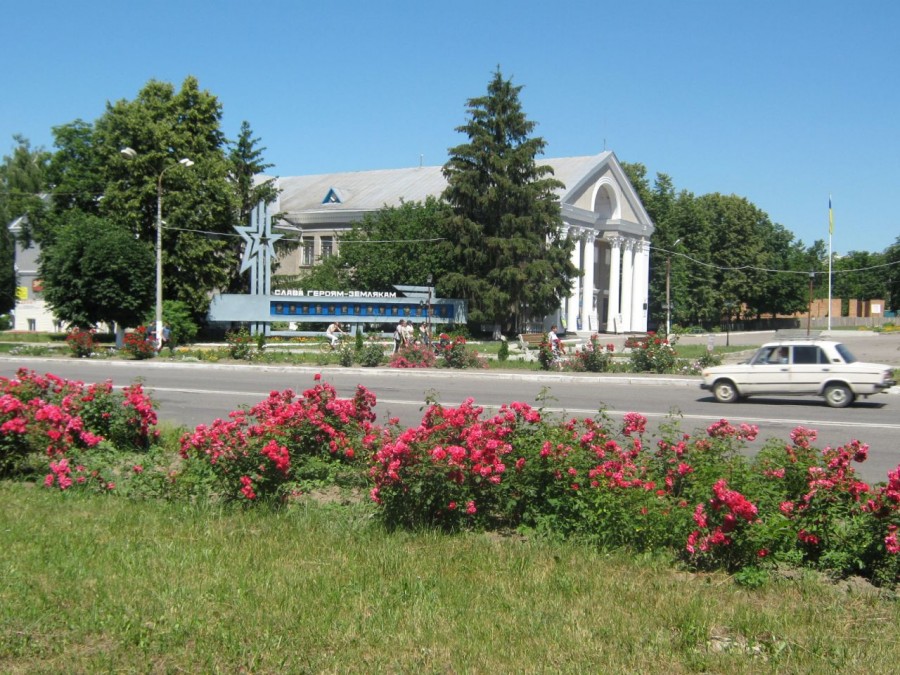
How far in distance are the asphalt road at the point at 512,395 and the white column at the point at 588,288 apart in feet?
139

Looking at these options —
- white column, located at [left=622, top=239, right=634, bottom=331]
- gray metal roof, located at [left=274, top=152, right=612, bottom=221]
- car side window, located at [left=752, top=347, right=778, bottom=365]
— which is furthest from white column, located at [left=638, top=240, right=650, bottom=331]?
car side window, located at [left=752, top=347, right=778, bottom=365]

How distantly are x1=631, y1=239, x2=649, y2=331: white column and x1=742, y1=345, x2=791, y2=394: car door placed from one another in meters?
57.1

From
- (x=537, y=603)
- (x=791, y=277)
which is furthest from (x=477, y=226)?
(x=791, y=277)

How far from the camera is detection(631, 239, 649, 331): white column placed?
76.4 metres

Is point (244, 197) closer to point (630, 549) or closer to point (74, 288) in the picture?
point (74, 288)

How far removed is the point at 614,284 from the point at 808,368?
180 feet

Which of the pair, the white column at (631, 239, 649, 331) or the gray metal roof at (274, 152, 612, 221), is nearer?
the gray metal roof at (274, 152, 612, 221)

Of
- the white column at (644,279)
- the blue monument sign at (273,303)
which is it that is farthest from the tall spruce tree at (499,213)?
the white column at (644,279)

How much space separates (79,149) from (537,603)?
182 ft

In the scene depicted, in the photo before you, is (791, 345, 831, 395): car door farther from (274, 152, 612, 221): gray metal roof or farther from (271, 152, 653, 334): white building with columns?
(274, 152, 612, 221): gray metal roof

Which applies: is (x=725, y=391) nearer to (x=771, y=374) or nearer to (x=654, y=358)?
(x=771, y=374)

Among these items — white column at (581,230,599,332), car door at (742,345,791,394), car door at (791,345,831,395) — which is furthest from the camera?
white column at (581,230,599,332)

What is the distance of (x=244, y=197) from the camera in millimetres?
54125

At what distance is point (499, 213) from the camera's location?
54.1 m
